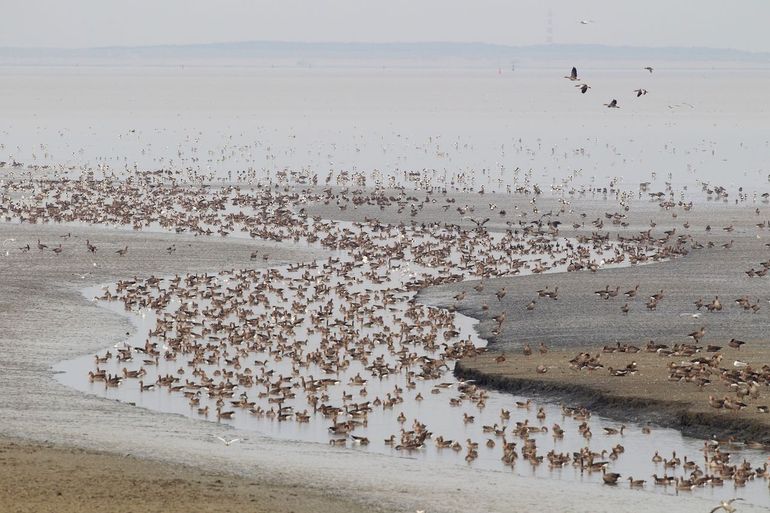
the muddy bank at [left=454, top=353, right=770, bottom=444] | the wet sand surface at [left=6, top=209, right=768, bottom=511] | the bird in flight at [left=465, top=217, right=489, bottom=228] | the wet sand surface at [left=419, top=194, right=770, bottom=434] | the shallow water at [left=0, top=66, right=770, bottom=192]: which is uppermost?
the shallow water at [left=0, top=66, right=770, bottom=192]

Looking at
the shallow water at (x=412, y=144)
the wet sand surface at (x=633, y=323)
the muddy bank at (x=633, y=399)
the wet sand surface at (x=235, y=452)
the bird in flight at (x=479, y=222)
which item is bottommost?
the wet sand surface at (x=235, y=452)

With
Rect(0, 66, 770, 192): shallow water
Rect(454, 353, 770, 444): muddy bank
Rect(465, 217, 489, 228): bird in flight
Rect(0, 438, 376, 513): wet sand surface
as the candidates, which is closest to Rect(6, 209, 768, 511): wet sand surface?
Rect(0, 438, 376, 513): wet sand surface

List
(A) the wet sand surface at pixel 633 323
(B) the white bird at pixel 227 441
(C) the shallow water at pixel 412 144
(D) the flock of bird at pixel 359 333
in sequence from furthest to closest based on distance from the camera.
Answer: (C) the shallow water at pixel 412 144 < (A) the wet sand surface at pixel 633 323 < (D) the flock of bird at pixel 359 333 < (B) the white bird at pixel 227 441

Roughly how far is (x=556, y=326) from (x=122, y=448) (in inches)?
567

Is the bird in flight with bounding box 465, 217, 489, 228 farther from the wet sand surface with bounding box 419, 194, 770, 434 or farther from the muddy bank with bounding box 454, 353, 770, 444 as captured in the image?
the muddy bank with bounding box 454, 353, 770, 444

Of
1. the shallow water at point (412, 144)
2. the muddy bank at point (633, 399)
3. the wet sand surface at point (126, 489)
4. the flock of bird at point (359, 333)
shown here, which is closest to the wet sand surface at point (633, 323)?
the muddy bank at point (633, 399)

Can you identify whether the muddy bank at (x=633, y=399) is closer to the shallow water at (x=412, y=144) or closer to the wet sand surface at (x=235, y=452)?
the wet sand surface at (x=235, y=452)

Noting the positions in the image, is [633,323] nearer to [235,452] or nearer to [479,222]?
[235,452]

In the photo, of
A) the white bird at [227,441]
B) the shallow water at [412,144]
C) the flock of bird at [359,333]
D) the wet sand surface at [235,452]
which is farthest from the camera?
the shallow water at [412,144]

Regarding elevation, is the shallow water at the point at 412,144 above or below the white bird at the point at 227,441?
above

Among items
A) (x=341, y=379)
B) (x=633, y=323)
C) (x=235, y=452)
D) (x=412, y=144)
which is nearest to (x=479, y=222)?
(x=633, y=323)

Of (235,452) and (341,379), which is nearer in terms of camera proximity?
(235,452)

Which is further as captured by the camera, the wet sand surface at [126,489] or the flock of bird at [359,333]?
the flock of bird at [359,333]

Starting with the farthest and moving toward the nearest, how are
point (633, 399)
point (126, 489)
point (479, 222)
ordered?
point (479, 222)
point (633, 399)
point (126, 489)
